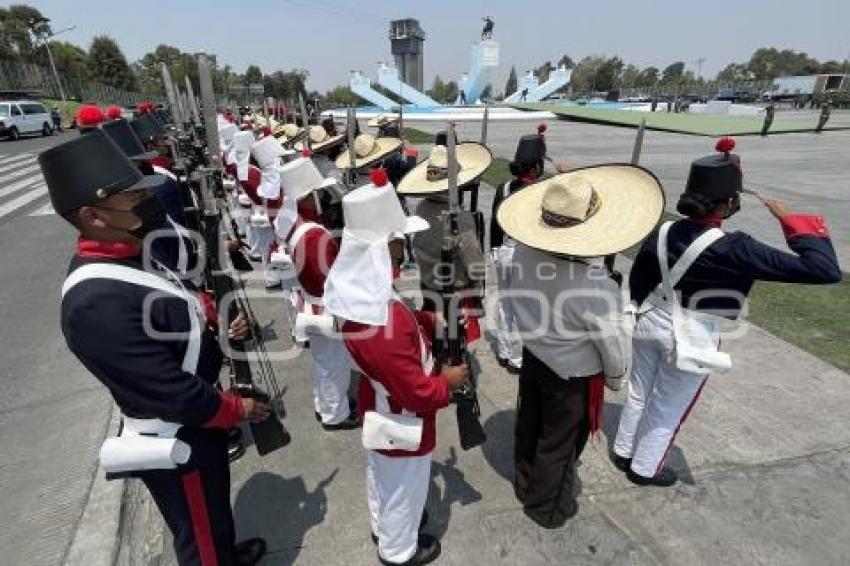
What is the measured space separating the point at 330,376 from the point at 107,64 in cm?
8025

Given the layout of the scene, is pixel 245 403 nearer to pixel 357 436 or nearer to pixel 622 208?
pixel 357 436

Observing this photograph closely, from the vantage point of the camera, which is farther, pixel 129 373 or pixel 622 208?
pixel 622 208

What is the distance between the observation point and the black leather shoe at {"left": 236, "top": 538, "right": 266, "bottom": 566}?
276cm

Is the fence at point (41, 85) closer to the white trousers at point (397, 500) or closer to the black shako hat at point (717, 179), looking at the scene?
the white trousers at point (397, 500)

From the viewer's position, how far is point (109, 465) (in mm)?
2021

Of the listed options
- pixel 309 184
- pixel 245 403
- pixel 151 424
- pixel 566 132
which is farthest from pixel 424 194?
pixel 566 132

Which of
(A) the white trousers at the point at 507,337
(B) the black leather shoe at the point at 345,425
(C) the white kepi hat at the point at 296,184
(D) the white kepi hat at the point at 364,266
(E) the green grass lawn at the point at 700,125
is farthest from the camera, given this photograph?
(E) the green grass lawn at the point at 700,125

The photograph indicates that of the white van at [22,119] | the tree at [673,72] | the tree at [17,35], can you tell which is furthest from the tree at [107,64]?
the tree at [673,72]

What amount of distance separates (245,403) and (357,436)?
5.78 ft

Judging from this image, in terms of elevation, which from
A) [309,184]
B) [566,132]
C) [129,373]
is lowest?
[566,132]

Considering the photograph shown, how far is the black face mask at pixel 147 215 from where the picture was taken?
75.5 inches

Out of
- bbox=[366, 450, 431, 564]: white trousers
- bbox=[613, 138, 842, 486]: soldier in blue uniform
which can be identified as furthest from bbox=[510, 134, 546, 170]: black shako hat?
bbox=[366, 450, 431, 564]: white trousers

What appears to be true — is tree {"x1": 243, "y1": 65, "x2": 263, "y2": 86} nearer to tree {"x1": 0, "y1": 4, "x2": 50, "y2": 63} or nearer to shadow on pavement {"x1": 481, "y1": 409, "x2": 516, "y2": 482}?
tree {"x1": 0, "y1": 4, "x2": 50, "y2": 63}

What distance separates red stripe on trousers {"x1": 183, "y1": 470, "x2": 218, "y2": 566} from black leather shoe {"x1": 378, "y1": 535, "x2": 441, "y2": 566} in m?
0.93
